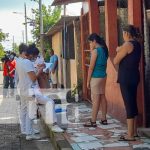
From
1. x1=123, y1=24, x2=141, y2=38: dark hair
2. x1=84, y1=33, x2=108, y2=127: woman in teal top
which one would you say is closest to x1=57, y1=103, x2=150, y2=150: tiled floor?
x1=84, y1=33, x2=108, y2=127: woman in teal top

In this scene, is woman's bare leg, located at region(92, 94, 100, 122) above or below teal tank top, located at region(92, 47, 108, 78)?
below

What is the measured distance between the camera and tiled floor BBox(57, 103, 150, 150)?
22.7 ft

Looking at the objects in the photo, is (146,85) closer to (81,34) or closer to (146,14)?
(146,14)

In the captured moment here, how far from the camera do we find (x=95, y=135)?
785 centimetres

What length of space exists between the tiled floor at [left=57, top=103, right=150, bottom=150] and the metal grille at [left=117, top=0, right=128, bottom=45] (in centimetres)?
192

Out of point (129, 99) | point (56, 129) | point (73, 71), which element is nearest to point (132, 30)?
point (129, 99)

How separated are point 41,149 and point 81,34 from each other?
664cm

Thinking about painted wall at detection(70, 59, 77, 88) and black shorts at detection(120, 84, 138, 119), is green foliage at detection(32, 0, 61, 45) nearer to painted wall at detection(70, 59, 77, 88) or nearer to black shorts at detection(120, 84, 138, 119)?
painted wall at detection(70, 59, 77, 88)

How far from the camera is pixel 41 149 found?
7.97m

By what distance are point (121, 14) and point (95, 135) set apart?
3.23 meters

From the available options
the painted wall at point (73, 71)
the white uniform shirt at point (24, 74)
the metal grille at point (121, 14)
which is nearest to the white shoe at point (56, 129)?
the white uniform shirt at point (24, 74)

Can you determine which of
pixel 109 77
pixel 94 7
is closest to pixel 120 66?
pixel 109 77

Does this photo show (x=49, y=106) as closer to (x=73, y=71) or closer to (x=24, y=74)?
(x=24, y=74)

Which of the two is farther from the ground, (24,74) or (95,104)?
(24,74)
